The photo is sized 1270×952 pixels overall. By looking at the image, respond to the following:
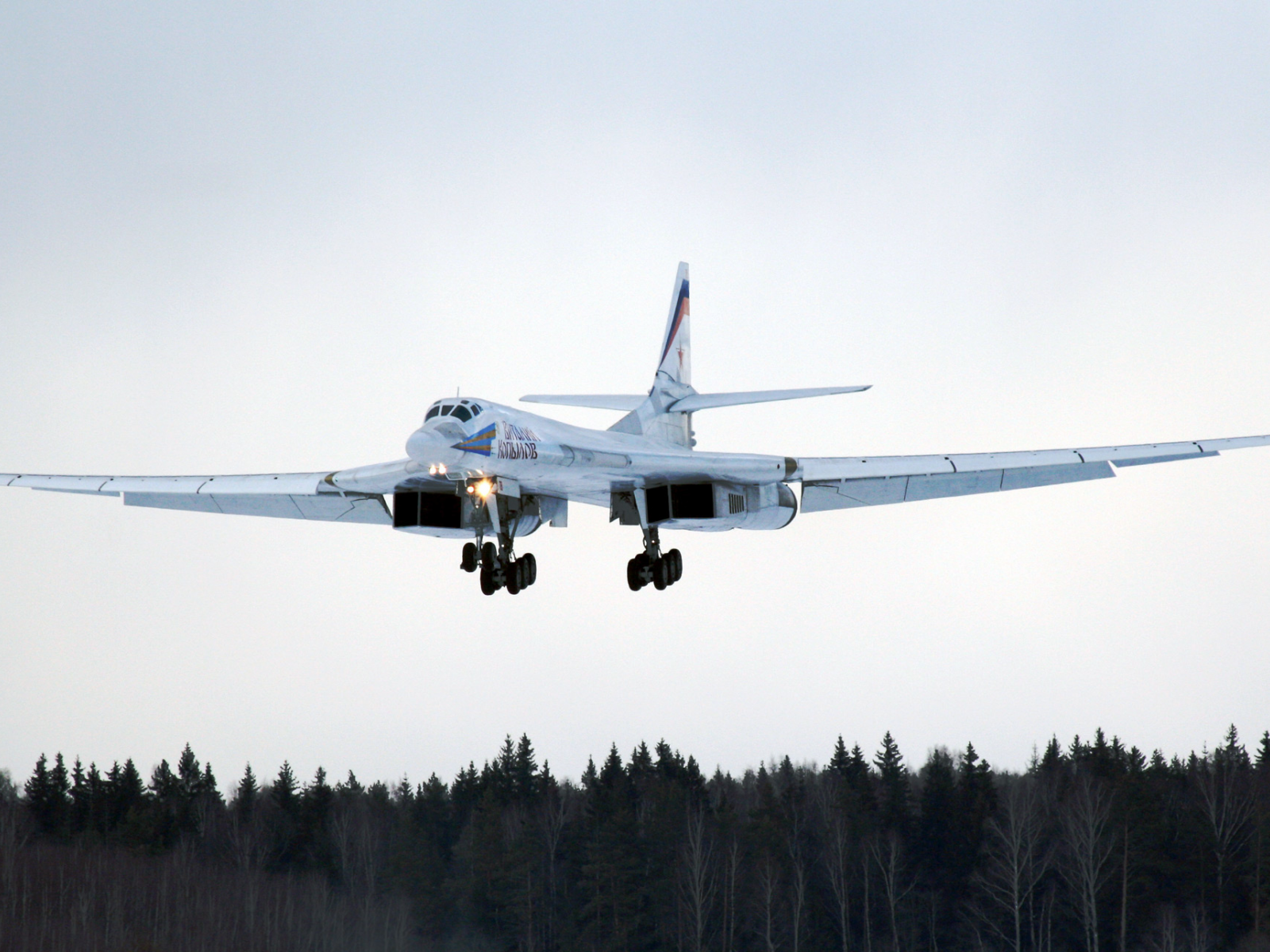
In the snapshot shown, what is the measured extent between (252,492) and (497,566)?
501cm

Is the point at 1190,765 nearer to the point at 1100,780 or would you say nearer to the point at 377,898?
the point at 1100,780

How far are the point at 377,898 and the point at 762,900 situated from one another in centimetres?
1883

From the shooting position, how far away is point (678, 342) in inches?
1320

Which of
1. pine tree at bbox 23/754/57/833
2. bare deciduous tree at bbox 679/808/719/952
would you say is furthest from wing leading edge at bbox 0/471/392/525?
pine tree at bbox 23/754/57/833

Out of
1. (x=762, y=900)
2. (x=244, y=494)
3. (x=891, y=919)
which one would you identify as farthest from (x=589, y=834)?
(x=244, y=494)

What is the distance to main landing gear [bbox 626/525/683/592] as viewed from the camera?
1066 inches

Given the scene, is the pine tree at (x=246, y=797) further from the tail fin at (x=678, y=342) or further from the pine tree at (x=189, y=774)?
the tail fin at (x=678, y=342)

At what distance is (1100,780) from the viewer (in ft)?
226

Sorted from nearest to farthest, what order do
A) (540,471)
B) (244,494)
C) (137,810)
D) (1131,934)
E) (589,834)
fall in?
(540,471) → (244,494) → (1131,934) → (589,834) → (137,810)

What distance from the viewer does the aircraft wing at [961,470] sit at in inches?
1000

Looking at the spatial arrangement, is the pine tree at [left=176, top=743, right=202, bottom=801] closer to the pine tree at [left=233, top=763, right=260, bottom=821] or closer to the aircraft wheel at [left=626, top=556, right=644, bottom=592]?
the pine tree at [left=233, top=763, right=260, bottom=821]

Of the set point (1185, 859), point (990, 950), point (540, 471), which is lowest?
point (990, 950)

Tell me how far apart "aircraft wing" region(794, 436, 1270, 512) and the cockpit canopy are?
6852 mm

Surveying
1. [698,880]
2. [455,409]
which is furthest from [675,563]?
[698,880]
